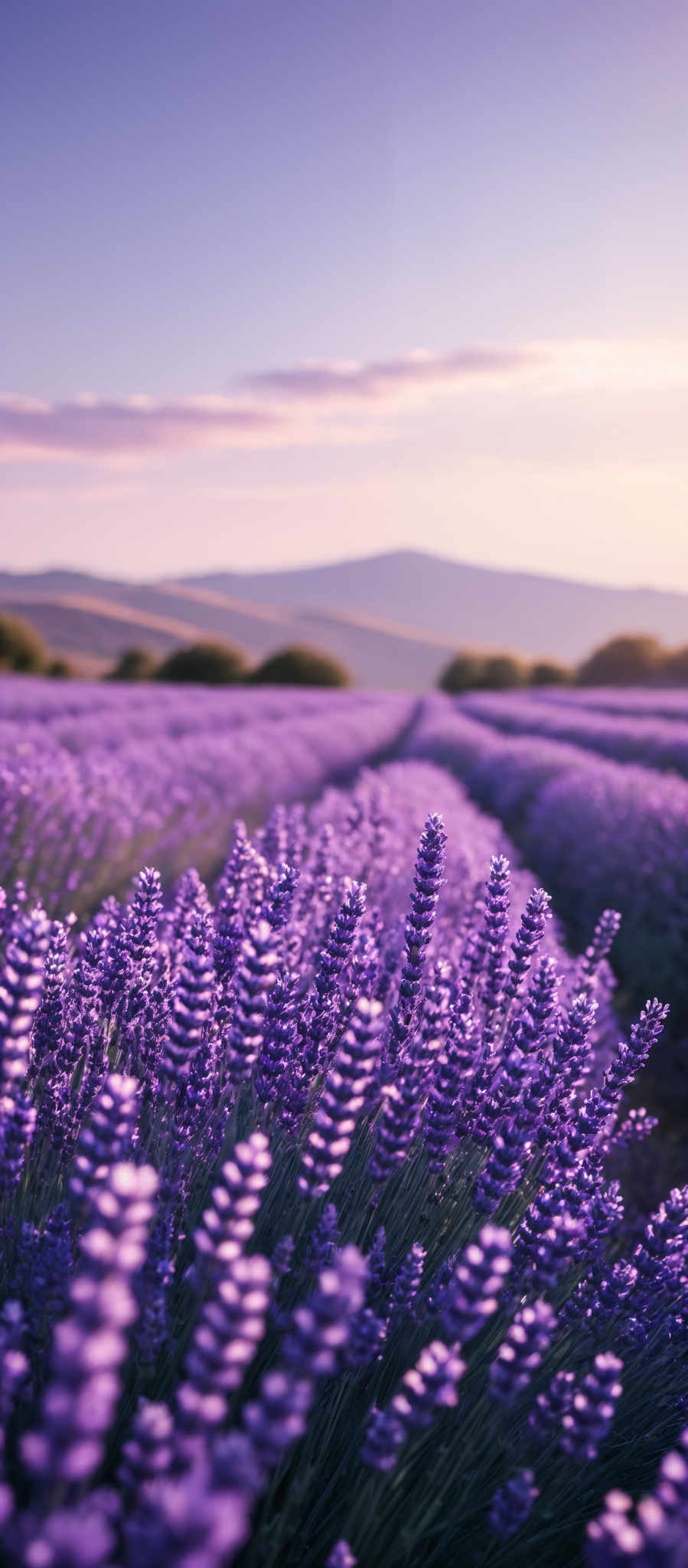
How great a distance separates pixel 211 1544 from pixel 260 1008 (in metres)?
0.82

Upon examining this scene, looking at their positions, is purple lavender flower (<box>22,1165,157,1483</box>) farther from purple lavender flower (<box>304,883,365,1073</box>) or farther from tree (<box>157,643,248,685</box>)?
tree (<box>157,643,248,685</box>)

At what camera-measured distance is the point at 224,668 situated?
38.3 m

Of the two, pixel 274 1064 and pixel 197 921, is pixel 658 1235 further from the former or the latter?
pixel 197 921

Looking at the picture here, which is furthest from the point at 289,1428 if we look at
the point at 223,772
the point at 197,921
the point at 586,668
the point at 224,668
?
the point at 586,668

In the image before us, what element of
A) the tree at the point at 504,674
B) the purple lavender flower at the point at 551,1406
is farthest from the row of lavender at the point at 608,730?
the tree at the point at 504,674

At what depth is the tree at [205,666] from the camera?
38094 mm

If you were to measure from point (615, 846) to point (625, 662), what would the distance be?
43504 mm

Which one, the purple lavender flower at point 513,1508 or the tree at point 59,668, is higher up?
the purple lavender flower at point 513,1508

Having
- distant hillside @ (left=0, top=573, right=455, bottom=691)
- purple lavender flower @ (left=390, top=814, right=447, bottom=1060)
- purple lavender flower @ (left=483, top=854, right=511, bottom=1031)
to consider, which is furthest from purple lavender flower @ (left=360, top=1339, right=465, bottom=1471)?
distant hillside @ (left=0, top=573, right=455, bottom=691)

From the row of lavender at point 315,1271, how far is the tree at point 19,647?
35.6 m

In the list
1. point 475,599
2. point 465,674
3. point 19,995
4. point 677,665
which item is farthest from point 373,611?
point 19,995

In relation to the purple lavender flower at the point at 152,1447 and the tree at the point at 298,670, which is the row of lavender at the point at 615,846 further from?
the tree at the point at 298,670

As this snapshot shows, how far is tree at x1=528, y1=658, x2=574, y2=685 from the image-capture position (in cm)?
5212

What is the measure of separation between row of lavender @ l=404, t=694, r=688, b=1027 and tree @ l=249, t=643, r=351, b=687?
28397 millimetres
